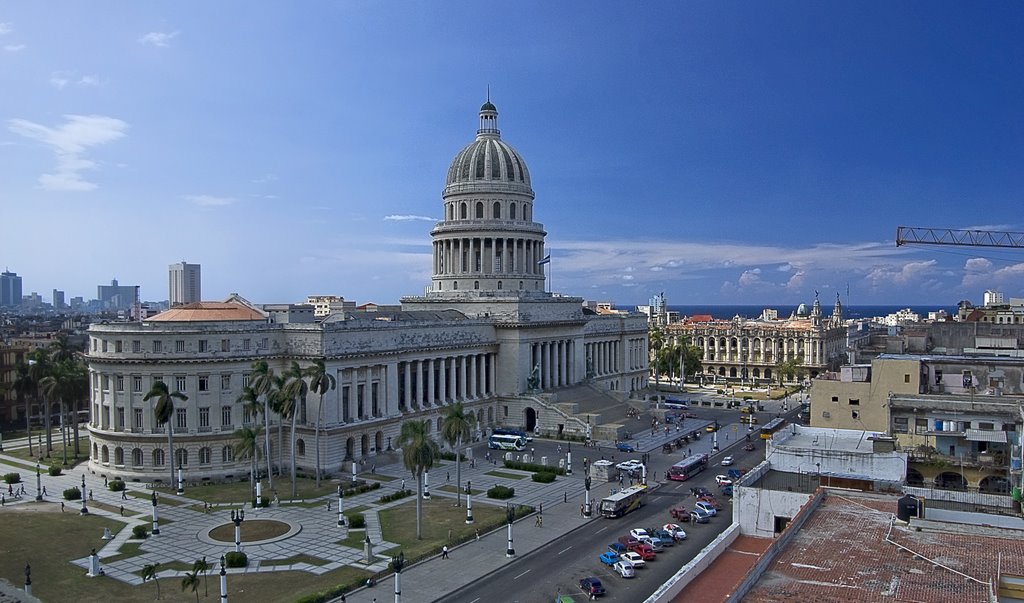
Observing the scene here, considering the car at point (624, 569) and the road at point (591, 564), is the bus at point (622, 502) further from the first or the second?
the car at point (624, 569)

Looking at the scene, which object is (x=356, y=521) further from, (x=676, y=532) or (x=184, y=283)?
(x=184, y=283)

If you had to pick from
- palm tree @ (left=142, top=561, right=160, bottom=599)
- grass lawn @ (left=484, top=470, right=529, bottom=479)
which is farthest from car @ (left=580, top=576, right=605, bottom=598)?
grass lawn @ (left=484, top=470, right=529, bottom=479)

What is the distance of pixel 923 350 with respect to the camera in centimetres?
9488

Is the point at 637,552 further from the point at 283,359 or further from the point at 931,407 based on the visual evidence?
the point at 283,359

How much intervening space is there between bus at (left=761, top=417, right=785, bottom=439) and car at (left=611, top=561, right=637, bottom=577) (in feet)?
169

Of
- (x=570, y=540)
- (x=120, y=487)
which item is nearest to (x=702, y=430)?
(x=570, y=540)

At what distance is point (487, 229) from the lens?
122 m

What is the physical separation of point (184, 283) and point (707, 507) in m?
115

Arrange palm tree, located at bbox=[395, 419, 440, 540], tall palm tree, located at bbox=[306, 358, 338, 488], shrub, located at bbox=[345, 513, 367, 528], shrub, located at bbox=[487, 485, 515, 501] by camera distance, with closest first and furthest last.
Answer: palm tree, located at bbox=[395, 419, 440, 540]
shrub, located at bbox=[345, 513, 367, 528]
shrub, located at bbox=[487, 485, 515, 501]
tall palm tree, located at bbox=[306, 358, 338, 488]

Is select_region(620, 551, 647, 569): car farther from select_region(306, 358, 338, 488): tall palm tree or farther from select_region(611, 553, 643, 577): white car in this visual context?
select_region(306, 358, 338, 488): tall palm tree

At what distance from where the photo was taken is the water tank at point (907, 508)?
125ft

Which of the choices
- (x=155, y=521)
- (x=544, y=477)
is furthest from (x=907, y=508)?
(x=155, y=521)

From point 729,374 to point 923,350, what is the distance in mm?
94874

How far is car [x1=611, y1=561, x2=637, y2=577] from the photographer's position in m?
50.5
